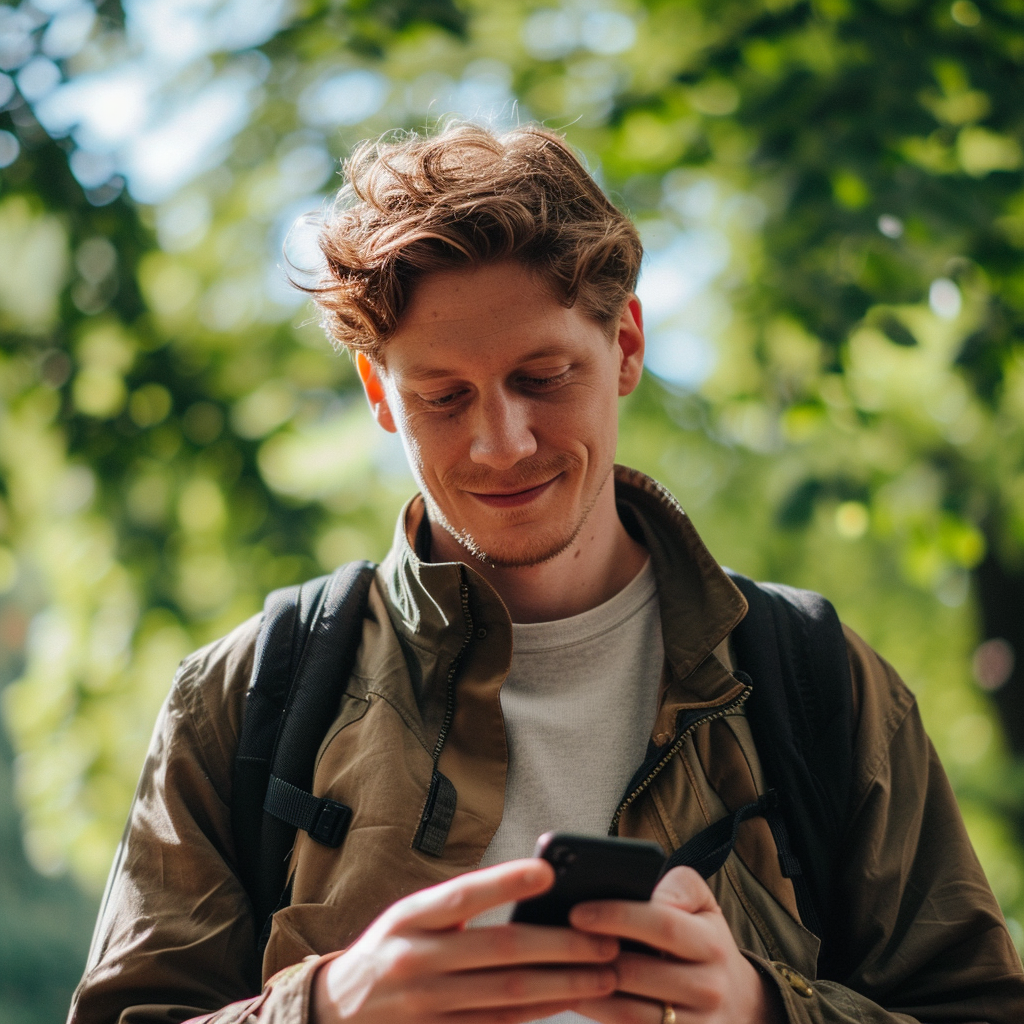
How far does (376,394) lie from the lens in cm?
200

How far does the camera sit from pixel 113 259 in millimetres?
4289

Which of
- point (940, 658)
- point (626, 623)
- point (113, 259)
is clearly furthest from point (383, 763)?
point (940, 658)

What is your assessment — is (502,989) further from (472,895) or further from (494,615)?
(494,615)

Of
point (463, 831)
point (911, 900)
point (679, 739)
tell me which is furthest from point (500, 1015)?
point (911, 900)

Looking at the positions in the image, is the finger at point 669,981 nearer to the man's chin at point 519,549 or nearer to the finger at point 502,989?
the finger at point 502,989

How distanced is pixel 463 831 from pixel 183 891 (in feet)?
1.41

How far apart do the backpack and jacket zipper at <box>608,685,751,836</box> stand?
16mm

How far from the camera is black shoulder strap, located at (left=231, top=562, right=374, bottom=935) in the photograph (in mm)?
1618

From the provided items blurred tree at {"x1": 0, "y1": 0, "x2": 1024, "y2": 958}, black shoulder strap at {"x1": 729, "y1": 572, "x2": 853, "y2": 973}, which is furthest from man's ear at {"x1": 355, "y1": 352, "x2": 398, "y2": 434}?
blurred tree at {"x1": 0, "y1": 0, "x2": 1024, "y2": 958}

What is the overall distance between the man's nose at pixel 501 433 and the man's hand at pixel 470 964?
72cm

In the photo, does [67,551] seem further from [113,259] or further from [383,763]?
[383,763]

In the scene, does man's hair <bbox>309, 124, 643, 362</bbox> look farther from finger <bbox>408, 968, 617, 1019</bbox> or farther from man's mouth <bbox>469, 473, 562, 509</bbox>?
finger <bbox>408, 968, 617, 1019</bbox>

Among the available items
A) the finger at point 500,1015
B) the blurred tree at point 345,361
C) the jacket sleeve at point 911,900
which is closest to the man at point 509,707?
the jacket sleeve at point 911,900

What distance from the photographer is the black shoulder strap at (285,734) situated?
1.62 m
